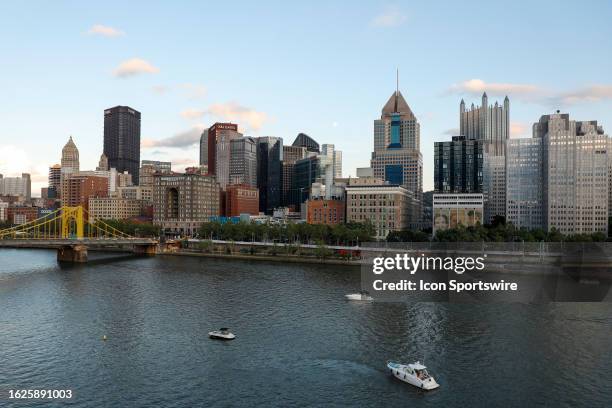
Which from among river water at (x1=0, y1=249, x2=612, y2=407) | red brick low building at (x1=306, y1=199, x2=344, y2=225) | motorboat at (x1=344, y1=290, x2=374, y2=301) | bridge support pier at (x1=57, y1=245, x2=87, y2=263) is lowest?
river water at (x1=0, y1=249, x2=612, y2=407)

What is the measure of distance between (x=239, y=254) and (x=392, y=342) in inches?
3289

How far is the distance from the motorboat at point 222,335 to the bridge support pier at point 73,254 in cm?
7574

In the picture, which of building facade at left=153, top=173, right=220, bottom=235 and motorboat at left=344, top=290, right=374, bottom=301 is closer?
motorboat at left=344, top=290, right=374, bottom=301

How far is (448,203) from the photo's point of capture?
174 meters

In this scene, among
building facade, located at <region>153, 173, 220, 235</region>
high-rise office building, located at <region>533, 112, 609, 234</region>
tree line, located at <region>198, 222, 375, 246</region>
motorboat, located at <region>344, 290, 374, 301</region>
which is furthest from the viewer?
building facade, located at <region>153, 173, 220, 235</region>

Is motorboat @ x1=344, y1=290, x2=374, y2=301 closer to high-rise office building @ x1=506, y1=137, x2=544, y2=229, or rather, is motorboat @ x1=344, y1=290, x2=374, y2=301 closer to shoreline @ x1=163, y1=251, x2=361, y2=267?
shoreline @ x1=163, y1=251, x2=361, y2=267

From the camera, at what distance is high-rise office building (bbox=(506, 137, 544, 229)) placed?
574 feet

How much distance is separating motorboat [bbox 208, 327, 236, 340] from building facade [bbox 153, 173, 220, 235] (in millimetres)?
145224

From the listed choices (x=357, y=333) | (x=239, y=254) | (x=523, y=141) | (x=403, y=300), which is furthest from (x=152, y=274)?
(x=523, y=141)

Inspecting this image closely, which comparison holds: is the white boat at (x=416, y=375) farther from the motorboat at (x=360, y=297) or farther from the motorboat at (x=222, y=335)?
the motorboat at (x=360, y=297)

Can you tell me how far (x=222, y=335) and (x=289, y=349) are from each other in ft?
22.5

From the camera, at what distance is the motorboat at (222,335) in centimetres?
4650

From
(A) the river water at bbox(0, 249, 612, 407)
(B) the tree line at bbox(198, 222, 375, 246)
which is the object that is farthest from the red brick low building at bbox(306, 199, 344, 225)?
(A) the river water at bbox(0, 249, 612, 407)

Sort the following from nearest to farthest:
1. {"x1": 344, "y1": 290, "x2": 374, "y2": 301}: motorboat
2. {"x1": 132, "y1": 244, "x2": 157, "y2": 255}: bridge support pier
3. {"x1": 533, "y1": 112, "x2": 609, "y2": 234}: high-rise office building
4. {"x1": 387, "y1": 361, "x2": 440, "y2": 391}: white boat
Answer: {"x1": 387, "y1": 361, "x2": 440, "y2": 391}: white boat
{"x1": 344, "y1": 290, "x2": 374, "y2": 301}: motorboat
{"x1": 132, "y1": 244, "x2": 157, "y2": 255}: bridge support pier
{"x1": 533, "y1": 112, "x2": 609, "y2": 234}: high-rise office building
